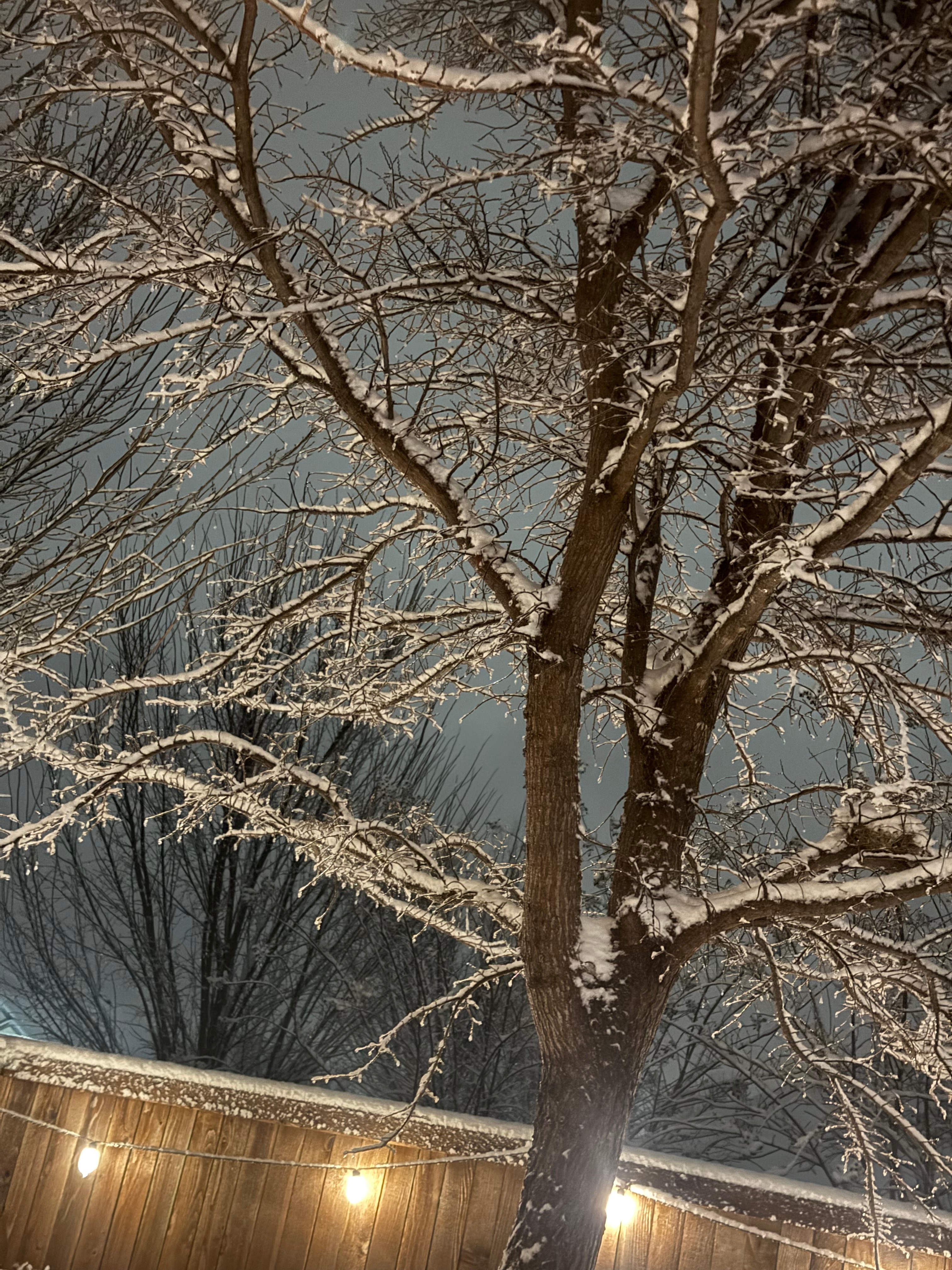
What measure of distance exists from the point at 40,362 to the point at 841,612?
2.73m

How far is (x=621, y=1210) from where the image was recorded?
13.1 feet

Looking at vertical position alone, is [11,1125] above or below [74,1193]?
above

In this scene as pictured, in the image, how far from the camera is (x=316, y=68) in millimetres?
2289

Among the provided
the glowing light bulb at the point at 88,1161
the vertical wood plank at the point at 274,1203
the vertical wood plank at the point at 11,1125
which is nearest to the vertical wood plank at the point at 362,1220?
the vertical wood plank at the point at 274,1203

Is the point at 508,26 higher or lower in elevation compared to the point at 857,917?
higher

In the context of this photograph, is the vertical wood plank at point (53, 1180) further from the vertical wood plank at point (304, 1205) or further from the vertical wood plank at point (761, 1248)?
the vertical wood plank at point (761, 1248)

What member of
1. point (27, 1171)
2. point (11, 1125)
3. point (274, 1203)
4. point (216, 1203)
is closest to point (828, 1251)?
point (274, 1203)

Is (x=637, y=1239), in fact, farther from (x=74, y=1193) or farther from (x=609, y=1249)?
(x=74, y=1193)

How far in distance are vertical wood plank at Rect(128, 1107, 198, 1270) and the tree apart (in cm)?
135

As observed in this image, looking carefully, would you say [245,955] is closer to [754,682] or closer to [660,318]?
[754,682]

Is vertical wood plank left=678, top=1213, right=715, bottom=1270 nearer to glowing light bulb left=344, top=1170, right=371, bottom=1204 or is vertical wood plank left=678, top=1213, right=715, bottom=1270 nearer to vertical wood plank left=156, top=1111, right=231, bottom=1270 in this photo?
glowing light bulb left=344, top=1170, right=371, bottom=1204

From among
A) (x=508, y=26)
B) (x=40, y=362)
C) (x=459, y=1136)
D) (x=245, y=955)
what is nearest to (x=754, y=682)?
(x=459, y=1136)

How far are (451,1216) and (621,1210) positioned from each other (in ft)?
2.42

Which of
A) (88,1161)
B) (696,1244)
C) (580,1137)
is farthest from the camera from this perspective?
(696,1244)
